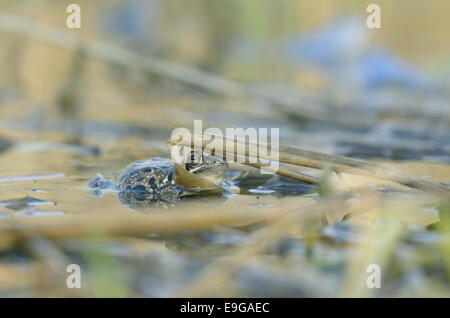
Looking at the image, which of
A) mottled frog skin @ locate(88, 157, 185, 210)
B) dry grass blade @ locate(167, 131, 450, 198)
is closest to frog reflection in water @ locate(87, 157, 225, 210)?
A: mottled frog skin @ locate(88, 157, 185, 210)

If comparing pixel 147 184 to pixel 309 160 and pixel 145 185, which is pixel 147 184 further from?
pixel 309 160

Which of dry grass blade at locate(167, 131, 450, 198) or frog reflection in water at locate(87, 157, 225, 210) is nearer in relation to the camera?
dry grass blade at locate(167, 131, 450, 198)

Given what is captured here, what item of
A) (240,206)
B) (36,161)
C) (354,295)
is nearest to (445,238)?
(354,295)

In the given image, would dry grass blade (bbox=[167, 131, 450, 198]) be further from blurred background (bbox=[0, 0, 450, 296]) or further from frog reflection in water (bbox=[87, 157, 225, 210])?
frog reflection in water (bbox=[87, 157, 225, 210])

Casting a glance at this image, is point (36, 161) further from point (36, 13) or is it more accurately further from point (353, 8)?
point (353, 8)

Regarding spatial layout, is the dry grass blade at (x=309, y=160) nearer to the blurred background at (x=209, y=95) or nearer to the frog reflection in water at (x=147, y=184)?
the blurred background at (x=209, y=95)

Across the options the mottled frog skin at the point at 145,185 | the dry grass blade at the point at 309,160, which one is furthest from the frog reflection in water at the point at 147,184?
the dry grass blade at the point at 309,160

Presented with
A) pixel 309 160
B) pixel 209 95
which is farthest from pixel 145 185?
pixel 209 95
